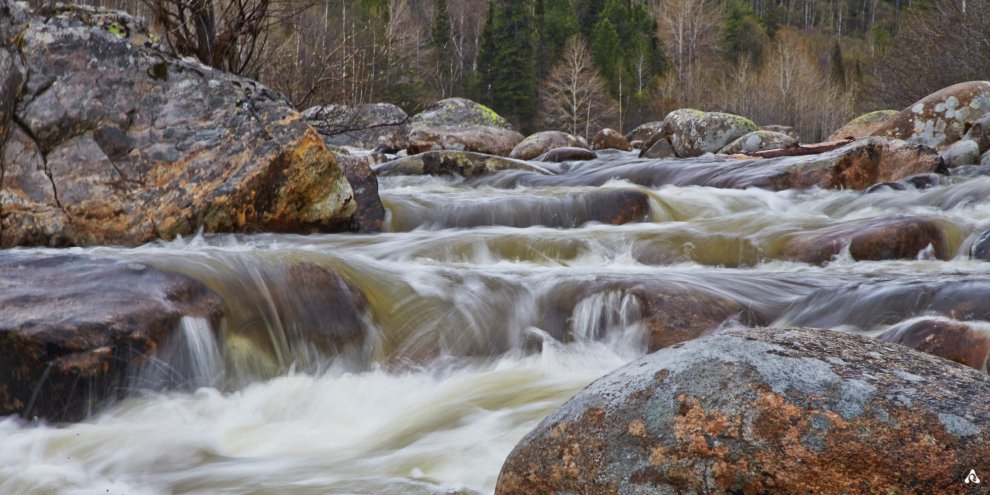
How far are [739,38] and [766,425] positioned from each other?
6112cm

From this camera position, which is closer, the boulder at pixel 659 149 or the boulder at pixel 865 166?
the boulder at pixel 865 166

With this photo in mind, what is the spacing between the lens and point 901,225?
607 centimetres

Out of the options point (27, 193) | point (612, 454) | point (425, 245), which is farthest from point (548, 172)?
point (612, 454)

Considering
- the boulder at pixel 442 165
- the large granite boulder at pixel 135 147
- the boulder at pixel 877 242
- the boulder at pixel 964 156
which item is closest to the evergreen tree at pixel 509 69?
the boulder at pixel 442 165

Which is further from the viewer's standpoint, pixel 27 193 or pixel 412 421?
pixel 27 193

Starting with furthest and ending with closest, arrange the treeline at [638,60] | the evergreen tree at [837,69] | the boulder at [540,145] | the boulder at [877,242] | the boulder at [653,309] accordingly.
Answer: the evergreen tree at [837,69] < the treeline at [638,60] < the boulder at [540,145] < the boulder at [877,242] < the boulder at [653,309]

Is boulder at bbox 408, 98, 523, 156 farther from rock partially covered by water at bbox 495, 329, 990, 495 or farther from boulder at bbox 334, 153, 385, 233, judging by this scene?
rock partially covered by water at bbox 495, 329, 990, 495

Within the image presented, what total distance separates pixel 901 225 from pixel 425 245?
3.48 metres

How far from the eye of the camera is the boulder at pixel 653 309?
13.9 feet

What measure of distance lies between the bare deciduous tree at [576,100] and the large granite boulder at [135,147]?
109 feet

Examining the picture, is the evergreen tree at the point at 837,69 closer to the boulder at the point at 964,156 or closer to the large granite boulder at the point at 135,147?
the boulder at the point at 964,156

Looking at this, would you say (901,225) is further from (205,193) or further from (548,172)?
Result: (548,172)
